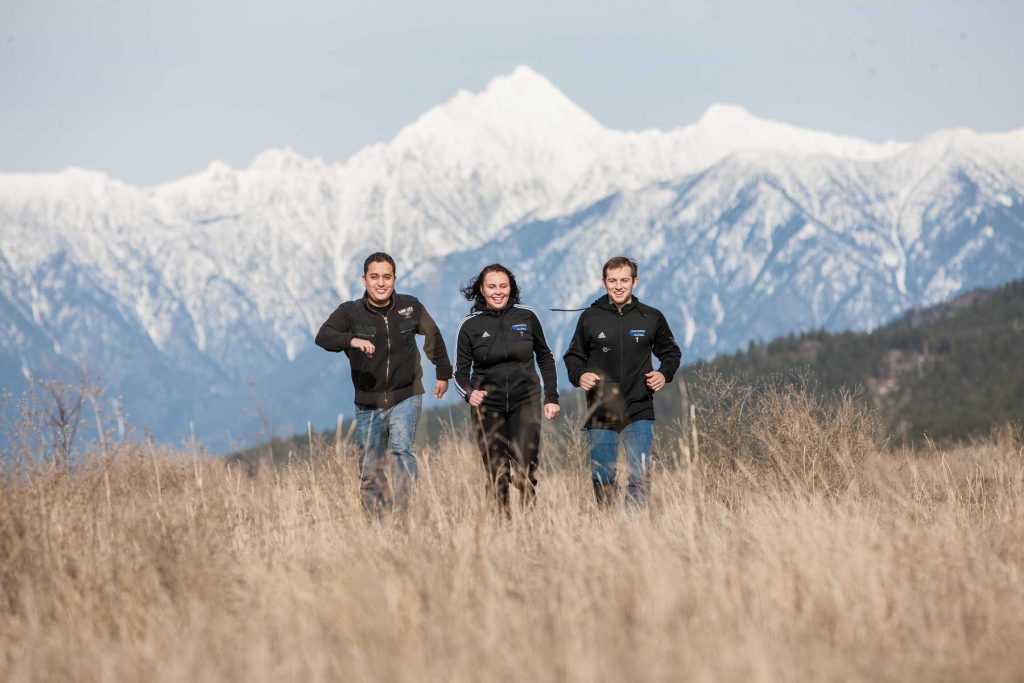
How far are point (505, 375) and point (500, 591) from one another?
3697 millimetres

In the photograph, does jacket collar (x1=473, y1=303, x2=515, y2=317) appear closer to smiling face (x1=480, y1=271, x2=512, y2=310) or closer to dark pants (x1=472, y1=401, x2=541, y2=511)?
smiling face (x1=480, y1=271, x2=512, y2=310)

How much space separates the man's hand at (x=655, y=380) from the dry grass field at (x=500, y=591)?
99 cm

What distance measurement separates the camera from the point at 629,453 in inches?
348

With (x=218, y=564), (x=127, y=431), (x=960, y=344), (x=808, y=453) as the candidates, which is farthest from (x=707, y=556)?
(x=960, y=344)

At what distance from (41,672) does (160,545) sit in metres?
1.54

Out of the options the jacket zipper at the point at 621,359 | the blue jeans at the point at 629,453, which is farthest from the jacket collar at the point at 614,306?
the blue jeans at the point at 629,453

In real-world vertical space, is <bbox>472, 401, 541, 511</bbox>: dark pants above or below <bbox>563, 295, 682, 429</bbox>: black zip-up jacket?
below

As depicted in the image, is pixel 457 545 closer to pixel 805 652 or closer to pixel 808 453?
pixel 805 652

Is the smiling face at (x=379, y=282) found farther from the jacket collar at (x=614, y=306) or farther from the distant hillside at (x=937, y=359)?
the distant hillside at (x=937, y=359)

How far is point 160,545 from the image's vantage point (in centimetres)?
638

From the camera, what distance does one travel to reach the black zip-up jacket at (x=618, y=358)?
895 centimetres

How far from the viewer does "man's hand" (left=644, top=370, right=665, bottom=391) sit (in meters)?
8.78

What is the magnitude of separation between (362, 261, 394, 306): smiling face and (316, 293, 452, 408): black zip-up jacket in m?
0.08

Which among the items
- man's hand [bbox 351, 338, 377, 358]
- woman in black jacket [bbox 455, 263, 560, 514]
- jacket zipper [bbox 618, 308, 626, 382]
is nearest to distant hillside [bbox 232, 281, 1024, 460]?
jacket zipper [bbox 618, 308, 626, 382]
